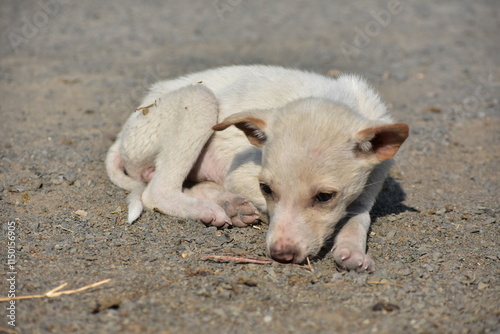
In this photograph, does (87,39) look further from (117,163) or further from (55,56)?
(117,163)

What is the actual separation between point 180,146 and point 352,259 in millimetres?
2072

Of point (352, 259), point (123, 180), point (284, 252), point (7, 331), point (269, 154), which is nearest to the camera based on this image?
point (7, 331)

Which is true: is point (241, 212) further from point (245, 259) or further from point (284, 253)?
point (284, 253)

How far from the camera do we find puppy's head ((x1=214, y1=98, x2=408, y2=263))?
4074 millimetres

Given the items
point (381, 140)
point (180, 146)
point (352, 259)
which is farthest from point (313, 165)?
point (180, 146)

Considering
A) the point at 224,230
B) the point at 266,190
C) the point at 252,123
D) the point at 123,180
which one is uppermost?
the point at 252,123

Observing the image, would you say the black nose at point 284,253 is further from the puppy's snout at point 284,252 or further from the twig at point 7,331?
the twig at point 7,331

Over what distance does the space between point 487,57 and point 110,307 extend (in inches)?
419

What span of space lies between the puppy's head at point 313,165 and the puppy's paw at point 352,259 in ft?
0.55

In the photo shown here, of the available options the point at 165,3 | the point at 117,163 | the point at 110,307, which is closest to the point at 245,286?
the point at 110,307

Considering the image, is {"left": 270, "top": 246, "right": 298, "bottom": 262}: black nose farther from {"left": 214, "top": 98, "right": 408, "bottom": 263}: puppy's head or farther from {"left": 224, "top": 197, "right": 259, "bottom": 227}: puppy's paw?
{"left": 224, "top": 197, "right": 259, "bottom": 227}: puppy's paw

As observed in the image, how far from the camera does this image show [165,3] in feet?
53.3

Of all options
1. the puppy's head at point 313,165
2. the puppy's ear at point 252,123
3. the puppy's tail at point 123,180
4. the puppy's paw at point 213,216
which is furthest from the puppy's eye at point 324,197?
the puppy's tail at point 123,180

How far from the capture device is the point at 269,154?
4.26 metres
